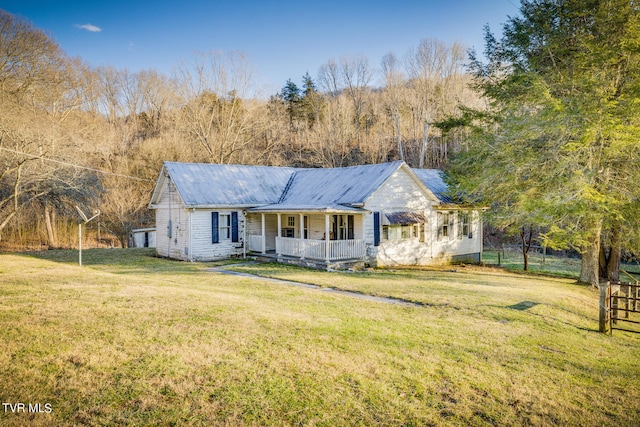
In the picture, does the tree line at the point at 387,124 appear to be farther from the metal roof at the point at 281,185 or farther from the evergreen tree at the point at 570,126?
the metal roof at the point at 281,185

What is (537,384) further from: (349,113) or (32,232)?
(349,113)

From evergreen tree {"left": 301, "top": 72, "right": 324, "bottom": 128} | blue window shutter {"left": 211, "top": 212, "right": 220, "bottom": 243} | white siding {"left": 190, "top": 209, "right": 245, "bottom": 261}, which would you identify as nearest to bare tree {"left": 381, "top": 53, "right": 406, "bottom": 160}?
evergreen tree {"left": 301, "top": 72, "right": 324, "bottom": 128}

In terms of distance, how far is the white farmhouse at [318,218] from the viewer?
19547 mm

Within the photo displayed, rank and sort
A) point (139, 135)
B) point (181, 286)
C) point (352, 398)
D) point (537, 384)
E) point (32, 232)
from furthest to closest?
point (139, 135) < point (32, 232) < point (181, 286) < point (537, 384) < point (352, 398)

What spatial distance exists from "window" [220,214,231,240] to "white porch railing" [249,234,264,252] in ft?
4.08

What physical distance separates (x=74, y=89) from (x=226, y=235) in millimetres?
20324

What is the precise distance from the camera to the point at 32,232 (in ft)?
97.3

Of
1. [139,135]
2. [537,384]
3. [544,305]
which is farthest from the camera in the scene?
[139,135]

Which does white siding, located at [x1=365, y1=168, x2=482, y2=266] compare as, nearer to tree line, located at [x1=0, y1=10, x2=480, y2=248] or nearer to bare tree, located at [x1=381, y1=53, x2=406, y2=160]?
tree line, located at [x1=0, y1=10, x2=480, y2=248]

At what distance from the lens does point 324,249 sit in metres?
18.6

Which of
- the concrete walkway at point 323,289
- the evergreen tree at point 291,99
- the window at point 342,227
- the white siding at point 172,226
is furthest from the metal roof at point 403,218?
the evergreen tree at point 291,99

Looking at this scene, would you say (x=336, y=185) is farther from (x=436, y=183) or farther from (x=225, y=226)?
(x=436, y=183)

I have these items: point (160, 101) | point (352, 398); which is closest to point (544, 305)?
point (352, 398)

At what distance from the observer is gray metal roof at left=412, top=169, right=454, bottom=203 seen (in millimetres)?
23141
